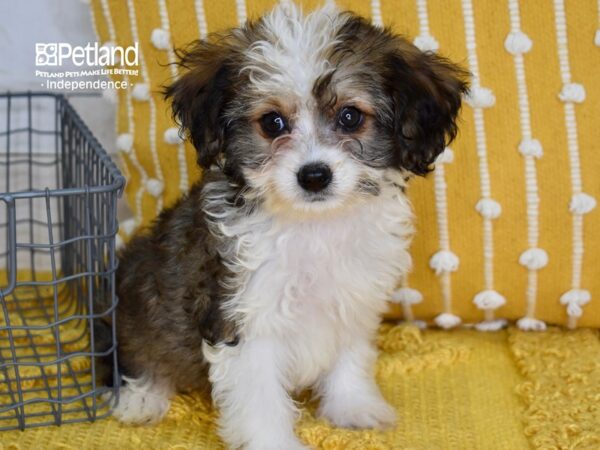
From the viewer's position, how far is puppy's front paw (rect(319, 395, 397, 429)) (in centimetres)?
228

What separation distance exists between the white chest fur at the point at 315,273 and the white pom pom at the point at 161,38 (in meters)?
0.83

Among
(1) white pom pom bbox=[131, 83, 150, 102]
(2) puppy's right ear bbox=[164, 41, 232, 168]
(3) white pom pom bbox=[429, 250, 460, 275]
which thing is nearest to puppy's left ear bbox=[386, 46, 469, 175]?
(2) puppy's right ear bbox=[164, 41, 232, 168]

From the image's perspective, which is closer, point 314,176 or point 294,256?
point 314,176

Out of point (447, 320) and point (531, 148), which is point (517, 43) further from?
point (447, 320)

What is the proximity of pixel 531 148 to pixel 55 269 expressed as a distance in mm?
1391

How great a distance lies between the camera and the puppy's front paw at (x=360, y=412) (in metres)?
2.28

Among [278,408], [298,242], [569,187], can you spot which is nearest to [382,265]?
[298,242]

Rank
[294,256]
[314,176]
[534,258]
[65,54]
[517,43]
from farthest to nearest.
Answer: [65,54] → [534,258] → [517,43] → [294,256] → [314,176]

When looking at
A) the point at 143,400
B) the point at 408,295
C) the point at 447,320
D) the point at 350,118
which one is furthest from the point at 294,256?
the point at 447,320

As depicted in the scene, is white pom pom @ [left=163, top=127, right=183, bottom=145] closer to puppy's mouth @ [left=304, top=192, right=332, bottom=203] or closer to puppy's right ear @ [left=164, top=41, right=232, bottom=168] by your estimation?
puppy's right ear @ [left=164, top=41, right=232, bottom=168]

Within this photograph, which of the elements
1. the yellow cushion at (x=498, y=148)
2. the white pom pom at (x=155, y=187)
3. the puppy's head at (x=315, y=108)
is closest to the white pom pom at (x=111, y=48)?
the yellow cushion at (x=498, y=148)

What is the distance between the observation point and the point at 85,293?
2.80 meters

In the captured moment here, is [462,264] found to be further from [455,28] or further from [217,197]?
[217,197]

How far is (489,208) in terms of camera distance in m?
2.60
